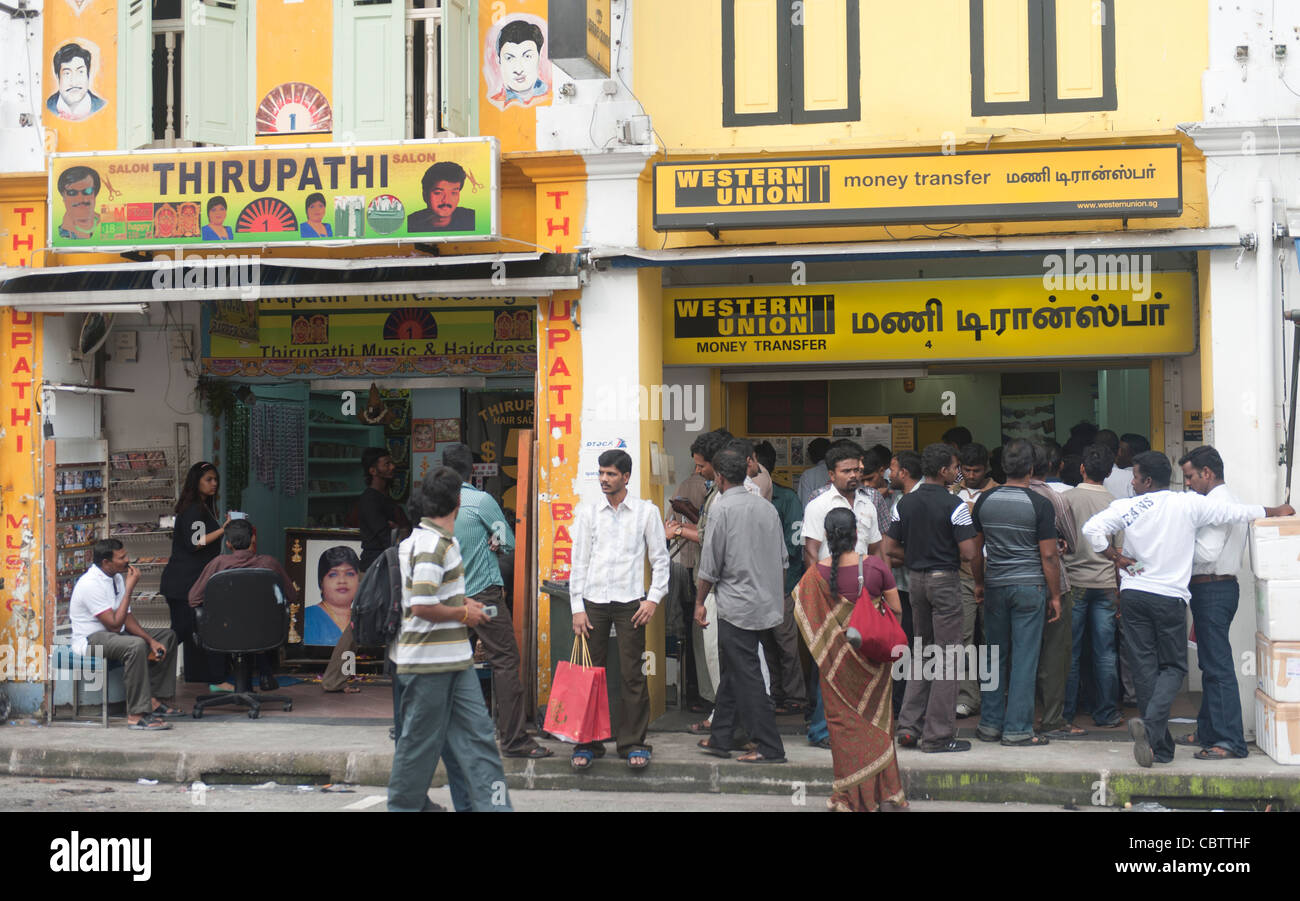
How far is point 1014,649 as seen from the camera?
8.54 m

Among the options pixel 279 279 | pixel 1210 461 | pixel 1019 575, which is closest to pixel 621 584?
pixel 1019 575

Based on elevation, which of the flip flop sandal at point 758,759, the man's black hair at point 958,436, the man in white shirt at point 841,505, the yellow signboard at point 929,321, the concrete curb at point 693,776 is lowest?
the concrete curb at point 693,776

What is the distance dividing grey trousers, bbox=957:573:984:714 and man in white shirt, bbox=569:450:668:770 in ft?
7.28

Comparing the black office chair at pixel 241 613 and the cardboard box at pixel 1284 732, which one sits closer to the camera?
the cardboard box at pixel 1284 732

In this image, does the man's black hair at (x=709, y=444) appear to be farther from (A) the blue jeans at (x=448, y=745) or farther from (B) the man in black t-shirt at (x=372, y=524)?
(B) the man in black t-shirt at (x=372, y=524)

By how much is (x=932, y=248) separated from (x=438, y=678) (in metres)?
4.97

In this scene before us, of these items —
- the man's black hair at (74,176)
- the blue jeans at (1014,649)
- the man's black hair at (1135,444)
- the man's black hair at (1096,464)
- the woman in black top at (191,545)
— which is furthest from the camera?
the woman in black top at (191,545)

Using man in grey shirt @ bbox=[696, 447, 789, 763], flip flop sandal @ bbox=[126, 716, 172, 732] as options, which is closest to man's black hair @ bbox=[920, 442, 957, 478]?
man in grey shirt @ bbox=[696, 447, 789, 763]

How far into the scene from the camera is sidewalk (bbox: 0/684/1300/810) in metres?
7.73

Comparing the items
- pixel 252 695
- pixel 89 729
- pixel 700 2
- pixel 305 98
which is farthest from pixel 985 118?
pixel 89 729

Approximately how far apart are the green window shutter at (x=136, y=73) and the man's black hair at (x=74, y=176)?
0.35 m

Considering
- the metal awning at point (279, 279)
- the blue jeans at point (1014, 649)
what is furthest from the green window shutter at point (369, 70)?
the blue jeans at point (1014, 649)

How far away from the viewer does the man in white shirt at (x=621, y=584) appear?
26.8 feet

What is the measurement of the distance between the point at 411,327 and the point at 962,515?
577cm
